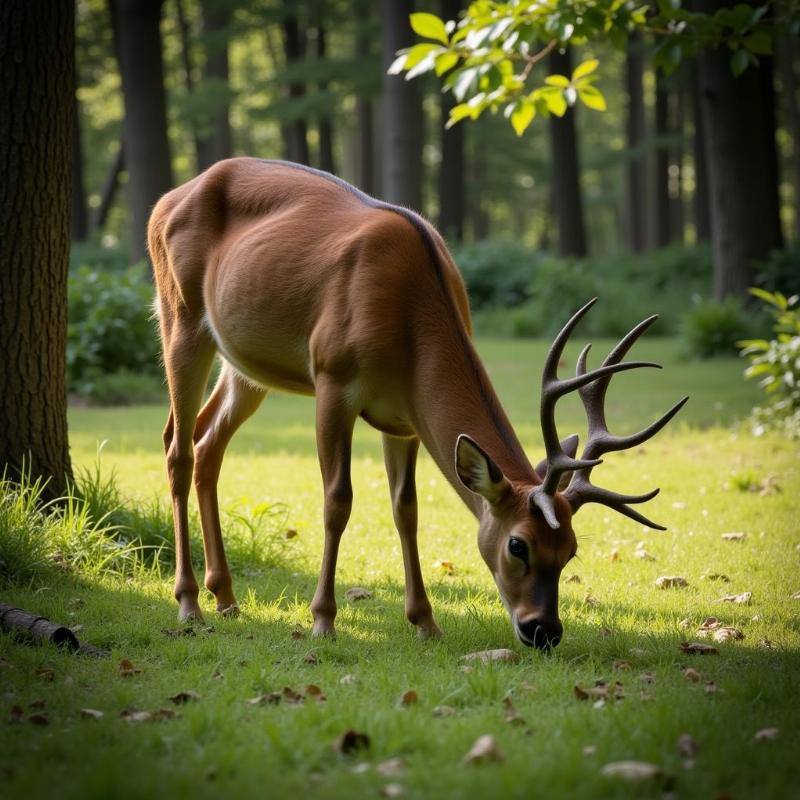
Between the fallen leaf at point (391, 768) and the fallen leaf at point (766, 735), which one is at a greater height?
the fallen leaf at point (391, 768)

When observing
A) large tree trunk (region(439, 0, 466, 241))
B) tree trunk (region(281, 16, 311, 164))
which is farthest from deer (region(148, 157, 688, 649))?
tree trunk (region(281, 16, 311, 164))

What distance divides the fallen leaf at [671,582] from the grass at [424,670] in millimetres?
131

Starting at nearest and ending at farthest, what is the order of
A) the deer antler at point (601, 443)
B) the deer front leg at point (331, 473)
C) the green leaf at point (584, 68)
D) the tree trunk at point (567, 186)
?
the deer antler at point (601, 443)
the deer front leg at point (331, 473)
the green leaf at point (584, 68)
the tree trunk at point (567, 186)

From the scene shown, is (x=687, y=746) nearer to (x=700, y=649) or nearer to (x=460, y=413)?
(x=700, y=649)

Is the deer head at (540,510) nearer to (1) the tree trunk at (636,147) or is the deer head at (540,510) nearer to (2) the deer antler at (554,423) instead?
(2) the deer antler at (554,423)

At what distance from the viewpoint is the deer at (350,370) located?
4465 millimetres

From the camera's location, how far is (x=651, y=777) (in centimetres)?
325

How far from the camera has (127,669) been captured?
175 inches

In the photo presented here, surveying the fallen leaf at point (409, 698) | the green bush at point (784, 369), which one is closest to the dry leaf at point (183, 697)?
the fallen leaf at point (409, 698)

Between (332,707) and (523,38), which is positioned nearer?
(332,707)

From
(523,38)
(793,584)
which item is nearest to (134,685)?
(793,584)

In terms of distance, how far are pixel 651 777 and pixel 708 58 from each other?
13.8 metres

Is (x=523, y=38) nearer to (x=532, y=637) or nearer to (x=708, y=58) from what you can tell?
(x=532, y=637)

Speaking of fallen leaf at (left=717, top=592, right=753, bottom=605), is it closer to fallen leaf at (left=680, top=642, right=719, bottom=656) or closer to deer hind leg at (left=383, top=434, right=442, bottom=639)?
fallen leaf at (left=680, top=642, right=719, bottom=656)
